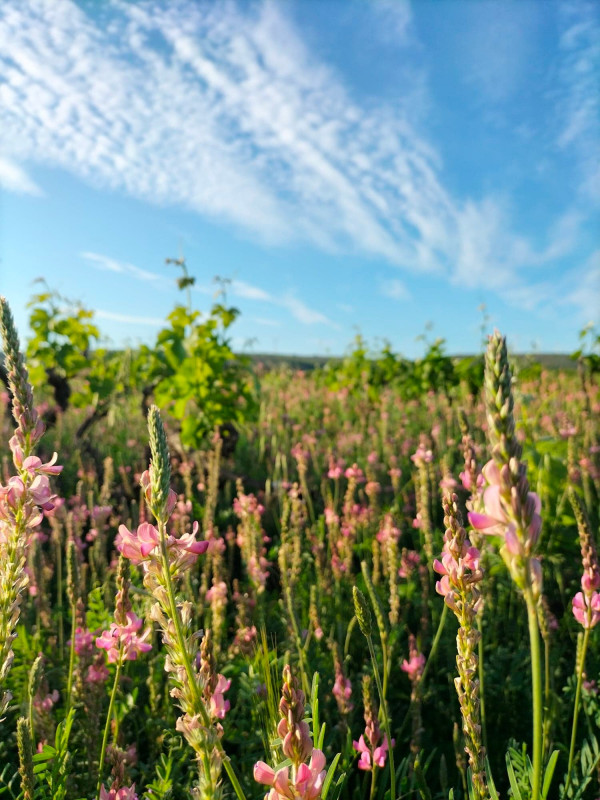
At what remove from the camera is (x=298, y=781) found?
2.35 feet

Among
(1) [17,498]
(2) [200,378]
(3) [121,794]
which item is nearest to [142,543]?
(1) [17,498]

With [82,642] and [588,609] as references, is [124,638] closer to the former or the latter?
[82,642]

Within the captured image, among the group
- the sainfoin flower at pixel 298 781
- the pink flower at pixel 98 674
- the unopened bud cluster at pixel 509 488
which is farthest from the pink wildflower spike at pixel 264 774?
the pink flower at pixel 98 674

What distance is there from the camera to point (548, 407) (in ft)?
29.3

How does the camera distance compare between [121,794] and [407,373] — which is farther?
[407,373]

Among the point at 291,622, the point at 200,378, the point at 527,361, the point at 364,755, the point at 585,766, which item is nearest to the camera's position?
the point at 364,755

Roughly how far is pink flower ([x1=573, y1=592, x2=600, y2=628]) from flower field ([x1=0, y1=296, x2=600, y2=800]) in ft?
0.04

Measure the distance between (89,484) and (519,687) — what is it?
367 centimetres

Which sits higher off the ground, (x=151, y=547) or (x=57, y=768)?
(x=151, y=547)

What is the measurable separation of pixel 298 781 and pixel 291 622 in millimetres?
1903

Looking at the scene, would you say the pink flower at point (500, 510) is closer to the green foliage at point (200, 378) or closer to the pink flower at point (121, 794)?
the pink flower at point (121, 794)

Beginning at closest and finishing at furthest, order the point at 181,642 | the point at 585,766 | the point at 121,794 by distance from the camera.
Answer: the point at 181,642
the point at 121,794
the point at 585,766

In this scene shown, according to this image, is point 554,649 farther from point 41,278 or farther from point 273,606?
point 41,278

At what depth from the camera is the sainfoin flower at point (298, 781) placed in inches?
28.2
